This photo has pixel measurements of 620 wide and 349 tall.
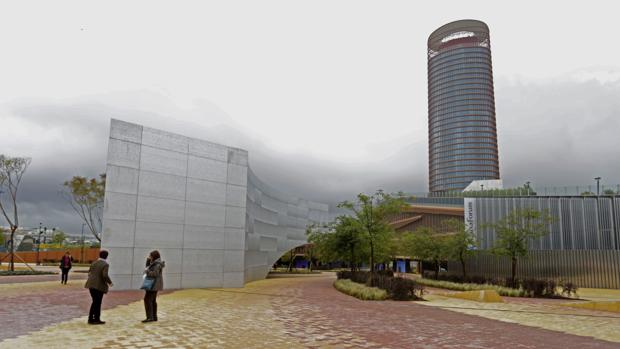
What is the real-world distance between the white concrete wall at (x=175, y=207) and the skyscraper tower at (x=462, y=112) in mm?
152520

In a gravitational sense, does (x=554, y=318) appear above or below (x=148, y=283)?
below

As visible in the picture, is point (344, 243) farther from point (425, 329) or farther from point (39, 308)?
point (39, 308)

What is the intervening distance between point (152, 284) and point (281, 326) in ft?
9.94

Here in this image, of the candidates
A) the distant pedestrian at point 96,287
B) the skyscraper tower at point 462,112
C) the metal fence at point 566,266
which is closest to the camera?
the distant pedestrian at point 96,287

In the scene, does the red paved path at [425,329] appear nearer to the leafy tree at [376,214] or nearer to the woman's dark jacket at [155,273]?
the woman's dark jacket at [155,273]

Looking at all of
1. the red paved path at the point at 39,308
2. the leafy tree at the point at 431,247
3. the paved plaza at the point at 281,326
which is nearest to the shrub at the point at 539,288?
the paved plaza at the point at 281,326

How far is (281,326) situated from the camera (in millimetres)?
8977

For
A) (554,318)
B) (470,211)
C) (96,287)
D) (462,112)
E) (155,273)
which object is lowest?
(554,318)

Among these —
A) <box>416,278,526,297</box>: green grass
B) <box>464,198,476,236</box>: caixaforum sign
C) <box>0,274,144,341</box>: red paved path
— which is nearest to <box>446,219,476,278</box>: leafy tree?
<box>416,278,526,297</box>: green grass

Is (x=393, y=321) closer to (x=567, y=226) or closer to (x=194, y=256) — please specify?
(x=194, y=256)

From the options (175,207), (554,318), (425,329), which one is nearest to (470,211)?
(554,318)

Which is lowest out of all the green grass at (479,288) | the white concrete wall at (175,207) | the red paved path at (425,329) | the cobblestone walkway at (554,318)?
the green grass at (479,288)

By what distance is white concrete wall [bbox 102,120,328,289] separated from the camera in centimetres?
1720

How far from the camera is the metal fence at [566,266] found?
28594 mm
